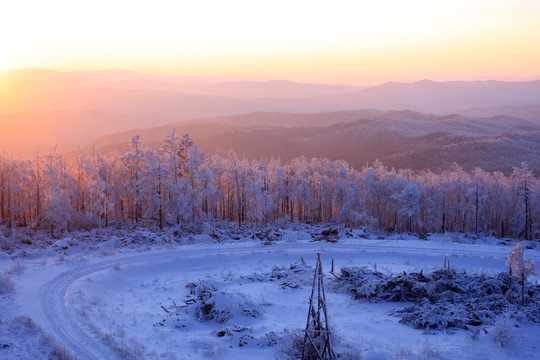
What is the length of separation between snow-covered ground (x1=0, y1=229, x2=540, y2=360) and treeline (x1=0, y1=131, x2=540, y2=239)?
12.8m

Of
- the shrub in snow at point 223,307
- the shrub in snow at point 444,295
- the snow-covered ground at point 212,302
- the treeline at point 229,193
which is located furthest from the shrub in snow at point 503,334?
the treeline at point 229,193

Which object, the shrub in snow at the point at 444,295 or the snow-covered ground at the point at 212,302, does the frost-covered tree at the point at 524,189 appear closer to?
the snow-covered ground at the point at 212,302

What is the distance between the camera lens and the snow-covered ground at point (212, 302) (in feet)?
59.4

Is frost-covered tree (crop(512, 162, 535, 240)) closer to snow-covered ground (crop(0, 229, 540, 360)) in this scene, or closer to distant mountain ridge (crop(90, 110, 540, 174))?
Answer: snow-covered ground (crop(0, 229, 540, 360))

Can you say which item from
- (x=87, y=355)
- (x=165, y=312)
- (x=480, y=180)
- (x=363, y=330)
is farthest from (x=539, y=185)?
(x=87, y=355)

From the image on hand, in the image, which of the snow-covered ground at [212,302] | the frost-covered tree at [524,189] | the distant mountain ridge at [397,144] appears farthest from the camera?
the distant mountain ridge at [397,144]

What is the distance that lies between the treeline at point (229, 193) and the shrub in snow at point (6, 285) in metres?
25.9

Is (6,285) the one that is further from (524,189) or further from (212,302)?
(524,189)

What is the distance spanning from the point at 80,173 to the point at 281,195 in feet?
99.9

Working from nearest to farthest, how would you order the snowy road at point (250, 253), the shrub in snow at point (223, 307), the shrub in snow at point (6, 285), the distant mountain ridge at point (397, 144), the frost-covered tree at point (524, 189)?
the shrub in snow at point (223, 307) → the snowy road at point (250, 253) → the shrub in snow at point (6, 285) → the frost-covered tree at point (524, 189) → the distant mountain ridge at point (397, 144)

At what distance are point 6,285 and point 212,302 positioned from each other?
1212 centimetres

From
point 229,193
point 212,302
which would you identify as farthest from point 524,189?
point 212,302

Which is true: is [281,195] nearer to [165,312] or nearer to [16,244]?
[16,244]

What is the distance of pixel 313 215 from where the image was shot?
7638 cm
